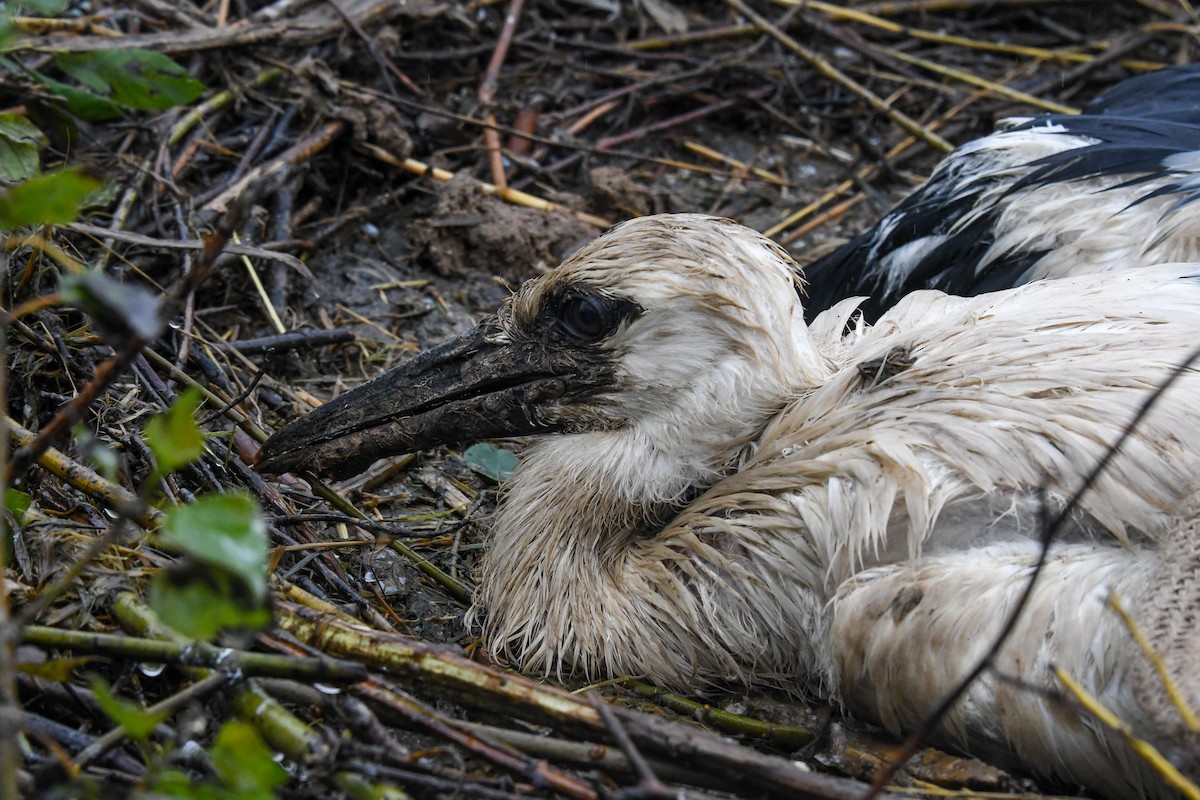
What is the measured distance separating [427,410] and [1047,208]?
189 centimetres

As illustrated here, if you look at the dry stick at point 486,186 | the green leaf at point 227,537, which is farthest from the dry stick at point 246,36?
the green leaf at point 227,537

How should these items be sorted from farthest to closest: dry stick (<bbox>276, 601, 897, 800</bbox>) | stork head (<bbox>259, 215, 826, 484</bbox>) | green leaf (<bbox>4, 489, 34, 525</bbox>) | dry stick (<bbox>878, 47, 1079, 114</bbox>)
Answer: dry stick (<bbox>878, 47, 1079, 114</bbox>), stork head (<bbox>259, 215, 826, 484</bbox>), green leaf (<bbox>4, 489, 34, 525</bbox>), dry stick (<bbox>276, 601, 897, 800</bbox>)

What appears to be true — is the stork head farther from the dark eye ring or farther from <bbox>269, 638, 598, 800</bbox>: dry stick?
<bbox>269, 638, 598, 800</bbox>: dry stick

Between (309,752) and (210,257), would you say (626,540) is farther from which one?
(210,257)

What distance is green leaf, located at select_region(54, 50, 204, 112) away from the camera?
374cm

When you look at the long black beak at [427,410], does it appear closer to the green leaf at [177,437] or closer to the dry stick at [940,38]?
the green leaf at [177,437]

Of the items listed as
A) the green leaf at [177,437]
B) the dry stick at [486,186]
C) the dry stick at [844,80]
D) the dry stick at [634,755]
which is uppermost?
the dry stick at [844,80]

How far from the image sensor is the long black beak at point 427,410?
3.15m

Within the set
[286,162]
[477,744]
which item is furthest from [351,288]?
[477,744]

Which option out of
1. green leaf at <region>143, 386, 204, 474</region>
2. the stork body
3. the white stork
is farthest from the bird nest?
the stork body

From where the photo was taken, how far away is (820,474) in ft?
8.93

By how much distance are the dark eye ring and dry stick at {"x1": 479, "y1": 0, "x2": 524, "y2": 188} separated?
2.01m

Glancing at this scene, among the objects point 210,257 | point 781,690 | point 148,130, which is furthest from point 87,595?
point 148,130

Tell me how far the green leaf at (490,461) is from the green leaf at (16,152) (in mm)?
1477
